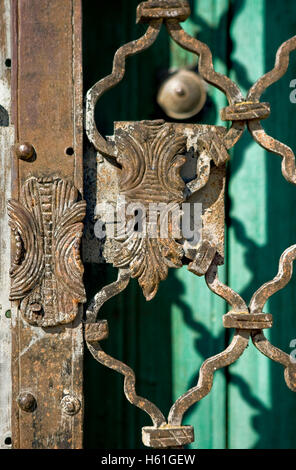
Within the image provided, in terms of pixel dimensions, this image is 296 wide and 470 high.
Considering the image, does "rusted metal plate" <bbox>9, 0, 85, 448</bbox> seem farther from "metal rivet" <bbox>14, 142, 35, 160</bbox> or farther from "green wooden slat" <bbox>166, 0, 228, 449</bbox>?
"green wooden slat" <bbox>166, 0, 228, 449</bbox>

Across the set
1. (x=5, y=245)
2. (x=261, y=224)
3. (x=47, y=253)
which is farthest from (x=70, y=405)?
(x=261, y=224)

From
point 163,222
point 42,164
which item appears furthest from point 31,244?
point 163,222

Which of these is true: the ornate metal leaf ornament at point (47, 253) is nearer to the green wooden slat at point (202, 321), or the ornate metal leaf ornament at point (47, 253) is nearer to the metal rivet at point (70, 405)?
the metal rivet at point (70, 405)

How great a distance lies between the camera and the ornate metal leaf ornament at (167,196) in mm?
1354

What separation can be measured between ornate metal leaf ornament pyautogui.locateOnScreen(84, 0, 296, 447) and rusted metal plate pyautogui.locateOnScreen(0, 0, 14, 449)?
0.30m

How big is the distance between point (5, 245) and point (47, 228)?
0.26 m

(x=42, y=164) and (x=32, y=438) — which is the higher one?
(x=42, y=164)

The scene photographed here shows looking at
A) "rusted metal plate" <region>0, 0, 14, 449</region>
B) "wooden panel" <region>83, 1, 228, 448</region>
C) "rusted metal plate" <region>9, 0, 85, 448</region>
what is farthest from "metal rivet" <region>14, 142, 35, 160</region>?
"wooden panel" <region>83, 1, 228, 448</region>

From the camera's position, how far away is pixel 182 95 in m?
1.63

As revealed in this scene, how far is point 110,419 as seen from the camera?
1.67 metres

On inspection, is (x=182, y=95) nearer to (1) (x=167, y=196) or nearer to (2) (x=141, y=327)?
(1) (x=167, y=196)

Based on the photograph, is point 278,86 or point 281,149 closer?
point 281,149
